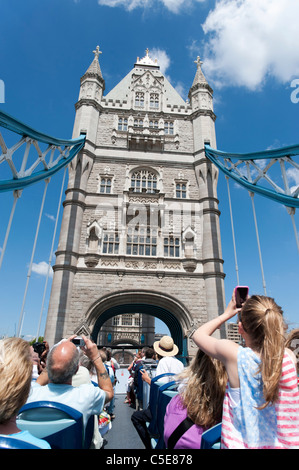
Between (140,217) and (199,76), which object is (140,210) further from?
(199,76)

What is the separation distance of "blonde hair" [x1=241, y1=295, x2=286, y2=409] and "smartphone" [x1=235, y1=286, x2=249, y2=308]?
0.51 feet

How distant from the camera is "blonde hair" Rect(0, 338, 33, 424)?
114cm

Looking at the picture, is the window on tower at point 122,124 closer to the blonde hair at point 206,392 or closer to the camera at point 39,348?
the camera at point 39,348

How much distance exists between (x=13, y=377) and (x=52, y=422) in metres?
0.58

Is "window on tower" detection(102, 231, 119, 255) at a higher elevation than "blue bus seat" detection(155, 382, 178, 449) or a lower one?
higher

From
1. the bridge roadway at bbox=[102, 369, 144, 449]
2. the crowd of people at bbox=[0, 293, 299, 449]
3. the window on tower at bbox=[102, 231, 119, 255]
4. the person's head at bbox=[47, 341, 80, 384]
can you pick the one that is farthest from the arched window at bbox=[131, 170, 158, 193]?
the crowd of people at bbox=[0, 293, 299, 449]

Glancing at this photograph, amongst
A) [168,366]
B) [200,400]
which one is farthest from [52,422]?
[168,366]

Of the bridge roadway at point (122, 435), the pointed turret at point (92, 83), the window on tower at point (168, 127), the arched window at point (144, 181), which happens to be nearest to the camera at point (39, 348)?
the bridge roadway at point (122, 435)

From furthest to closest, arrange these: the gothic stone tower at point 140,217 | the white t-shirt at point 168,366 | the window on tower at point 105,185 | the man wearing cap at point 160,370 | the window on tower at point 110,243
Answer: the window on tower at point 105,185 → the window on tower at point 110,243 → the gothic stone tower at point 140,217 → the white t-shirt at point 168,366 → the man wearing cap at point 160,370

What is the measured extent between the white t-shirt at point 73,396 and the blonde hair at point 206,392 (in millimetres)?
676

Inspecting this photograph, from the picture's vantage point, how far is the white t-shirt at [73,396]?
180 centimetres

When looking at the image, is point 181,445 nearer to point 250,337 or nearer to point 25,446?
point 250,337

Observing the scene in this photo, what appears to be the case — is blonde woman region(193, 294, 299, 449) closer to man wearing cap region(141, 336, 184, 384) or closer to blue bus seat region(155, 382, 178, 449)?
blue bus seat region(155, 382, 178, 449)
